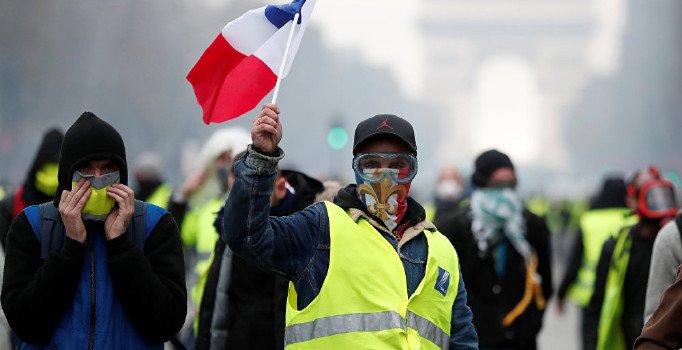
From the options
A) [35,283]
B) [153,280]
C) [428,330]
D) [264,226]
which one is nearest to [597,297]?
[428,330]

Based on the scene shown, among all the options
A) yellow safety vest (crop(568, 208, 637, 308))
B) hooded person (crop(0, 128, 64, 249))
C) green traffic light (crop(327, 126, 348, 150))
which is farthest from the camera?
green traffic light (crop(327, 126, 348, 150))

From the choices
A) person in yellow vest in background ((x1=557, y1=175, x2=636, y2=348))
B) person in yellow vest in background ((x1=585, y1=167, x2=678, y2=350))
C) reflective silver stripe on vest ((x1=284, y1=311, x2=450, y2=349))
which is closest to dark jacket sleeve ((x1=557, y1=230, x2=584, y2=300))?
person in yellow vest in background ((x1=557, y1=175, x2=636, y2=348))

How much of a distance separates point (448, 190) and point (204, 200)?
5.64 metres

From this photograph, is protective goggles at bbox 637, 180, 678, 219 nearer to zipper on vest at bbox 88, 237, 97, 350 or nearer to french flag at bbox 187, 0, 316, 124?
french flag at bbox 187, 0, 316, 124

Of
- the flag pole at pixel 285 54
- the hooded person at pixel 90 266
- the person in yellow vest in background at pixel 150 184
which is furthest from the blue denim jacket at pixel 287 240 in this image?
the person in yellow vest in background at pixel 150 184

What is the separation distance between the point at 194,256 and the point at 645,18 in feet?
237

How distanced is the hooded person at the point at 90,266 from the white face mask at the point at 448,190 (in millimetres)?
8930

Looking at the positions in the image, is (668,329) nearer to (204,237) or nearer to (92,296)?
(92,296)

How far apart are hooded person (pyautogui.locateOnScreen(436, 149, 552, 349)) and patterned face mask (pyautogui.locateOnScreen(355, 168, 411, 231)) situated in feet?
9.80

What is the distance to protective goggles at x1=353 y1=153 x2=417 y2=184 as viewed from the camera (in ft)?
14.6

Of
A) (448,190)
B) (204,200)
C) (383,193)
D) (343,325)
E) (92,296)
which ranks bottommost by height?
(343,325)

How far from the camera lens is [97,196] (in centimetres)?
438

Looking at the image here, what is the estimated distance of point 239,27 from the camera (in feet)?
15.7

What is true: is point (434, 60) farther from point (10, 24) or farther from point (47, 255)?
point (47, 255)
